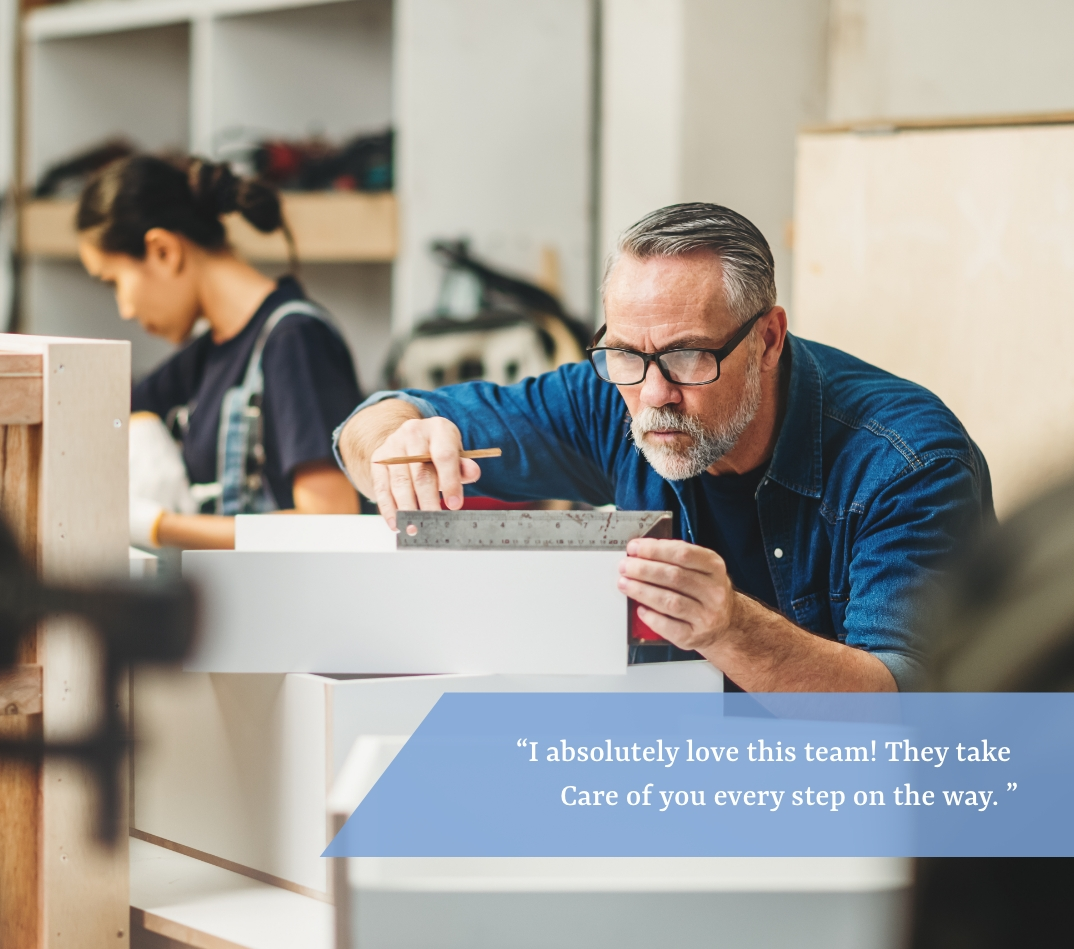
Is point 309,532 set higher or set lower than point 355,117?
lower

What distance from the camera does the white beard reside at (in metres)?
1.15

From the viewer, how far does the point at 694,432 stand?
3.79 ft

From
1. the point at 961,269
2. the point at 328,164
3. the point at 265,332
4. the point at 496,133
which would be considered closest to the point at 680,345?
the point at 961,269

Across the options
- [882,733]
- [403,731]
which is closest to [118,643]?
[403,731]

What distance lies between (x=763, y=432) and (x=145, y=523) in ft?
2.59

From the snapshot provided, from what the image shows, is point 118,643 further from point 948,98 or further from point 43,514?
point 948,98

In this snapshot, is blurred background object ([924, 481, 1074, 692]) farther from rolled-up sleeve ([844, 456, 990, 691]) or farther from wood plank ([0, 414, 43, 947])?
wood plank ([0, 414, 43, 947])

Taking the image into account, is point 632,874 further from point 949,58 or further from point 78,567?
point 949,58

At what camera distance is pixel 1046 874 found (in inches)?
28.6

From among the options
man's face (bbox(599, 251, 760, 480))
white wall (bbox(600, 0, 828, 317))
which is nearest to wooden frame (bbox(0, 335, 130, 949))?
man's face (bbox(599, 251, 760, 480))

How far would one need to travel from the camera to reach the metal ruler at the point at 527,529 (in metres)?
0.84

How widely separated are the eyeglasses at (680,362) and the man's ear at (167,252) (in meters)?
0.91

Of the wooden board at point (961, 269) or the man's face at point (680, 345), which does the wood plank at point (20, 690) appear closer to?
the man's face at point (680, 345)

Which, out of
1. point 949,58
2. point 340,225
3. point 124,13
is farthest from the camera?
point 124,13
